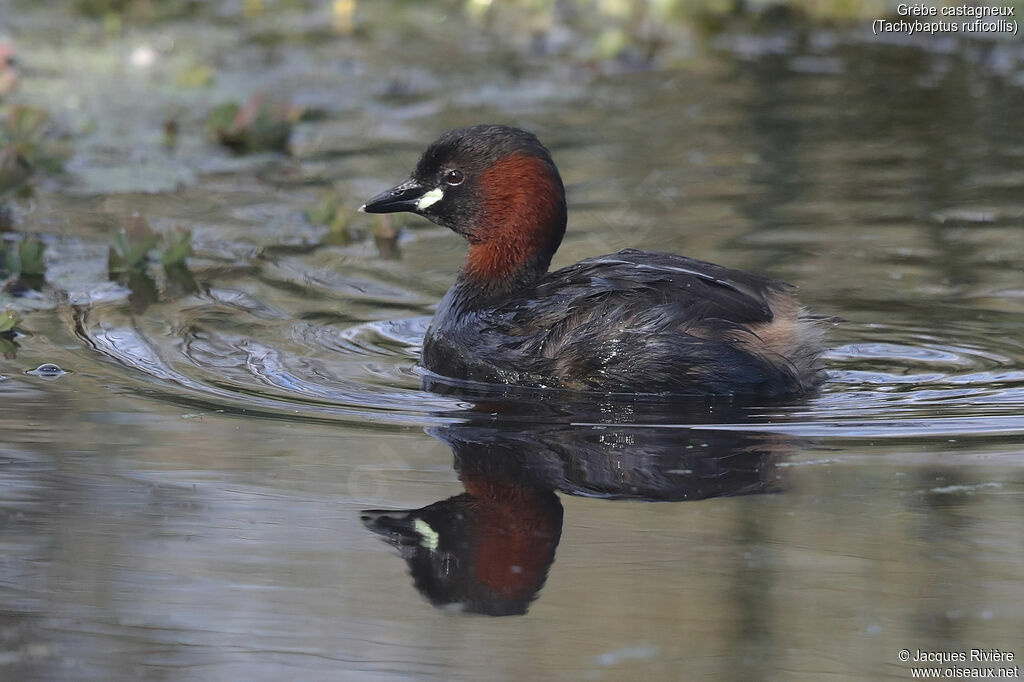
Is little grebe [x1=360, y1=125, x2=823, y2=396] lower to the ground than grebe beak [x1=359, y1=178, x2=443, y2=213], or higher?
lower

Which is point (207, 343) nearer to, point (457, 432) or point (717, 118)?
point (457, 432)

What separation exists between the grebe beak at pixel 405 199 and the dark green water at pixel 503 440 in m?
0.52

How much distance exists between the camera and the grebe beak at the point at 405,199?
6484 millimetres

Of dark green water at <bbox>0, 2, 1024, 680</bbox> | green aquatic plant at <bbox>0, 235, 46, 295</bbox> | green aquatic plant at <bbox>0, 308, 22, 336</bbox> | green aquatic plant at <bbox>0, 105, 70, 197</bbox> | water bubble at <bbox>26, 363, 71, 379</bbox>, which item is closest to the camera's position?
dark green water at <bbox>0, 2, 1024, 680</bbox>

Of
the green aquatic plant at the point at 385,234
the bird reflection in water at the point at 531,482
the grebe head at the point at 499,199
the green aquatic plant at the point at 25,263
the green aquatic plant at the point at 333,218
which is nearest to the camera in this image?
the bird reflection in water at the point at 531,482

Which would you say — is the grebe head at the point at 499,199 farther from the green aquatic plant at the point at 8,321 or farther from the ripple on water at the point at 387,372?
the green aquatic plant at the point at 8,321

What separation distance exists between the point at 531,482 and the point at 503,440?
45 cm

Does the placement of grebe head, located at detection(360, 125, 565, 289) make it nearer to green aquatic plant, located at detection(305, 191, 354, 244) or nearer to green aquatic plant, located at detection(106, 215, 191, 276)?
green aquatic plant, located at detection(106, 215, 191, 276)

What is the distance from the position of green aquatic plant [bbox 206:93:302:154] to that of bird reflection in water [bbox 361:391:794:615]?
483 cm

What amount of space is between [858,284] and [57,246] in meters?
3.86

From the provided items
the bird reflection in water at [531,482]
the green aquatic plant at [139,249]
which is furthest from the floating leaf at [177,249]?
the bird reflection in water at [531,482]

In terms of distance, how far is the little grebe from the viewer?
5535mm

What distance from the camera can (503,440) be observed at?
504 cm

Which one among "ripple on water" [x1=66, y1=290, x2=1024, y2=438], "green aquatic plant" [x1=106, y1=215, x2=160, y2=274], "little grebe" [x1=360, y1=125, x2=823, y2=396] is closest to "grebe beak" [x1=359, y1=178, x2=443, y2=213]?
"little grebe" [x1=360, y1=125, x2=823, y2=396]
